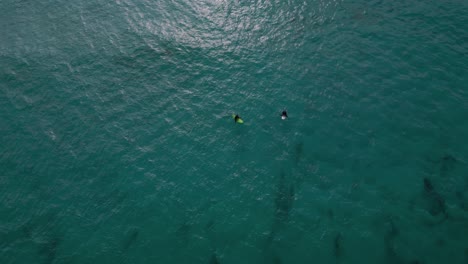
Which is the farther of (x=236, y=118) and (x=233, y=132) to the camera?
(x=236, y=118)

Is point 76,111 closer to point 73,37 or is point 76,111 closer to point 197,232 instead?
point 73,37

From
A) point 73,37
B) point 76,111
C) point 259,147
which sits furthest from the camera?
point 73,37

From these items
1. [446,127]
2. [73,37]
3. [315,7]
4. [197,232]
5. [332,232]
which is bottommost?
[197,232]

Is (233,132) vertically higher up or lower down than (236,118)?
lower down

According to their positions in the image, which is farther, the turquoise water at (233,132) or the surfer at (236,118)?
the surfer at (236,118)

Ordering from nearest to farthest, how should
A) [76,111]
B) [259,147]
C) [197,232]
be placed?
[197,232] → [259,147] → [76,111]

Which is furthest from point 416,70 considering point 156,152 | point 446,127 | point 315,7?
point 156,152

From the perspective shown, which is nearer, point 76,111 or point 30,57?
point 76,111

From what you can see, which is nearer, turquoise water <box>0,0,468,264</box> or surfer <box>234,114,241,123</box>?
turquoise water <box>0,0,468,264</box>
